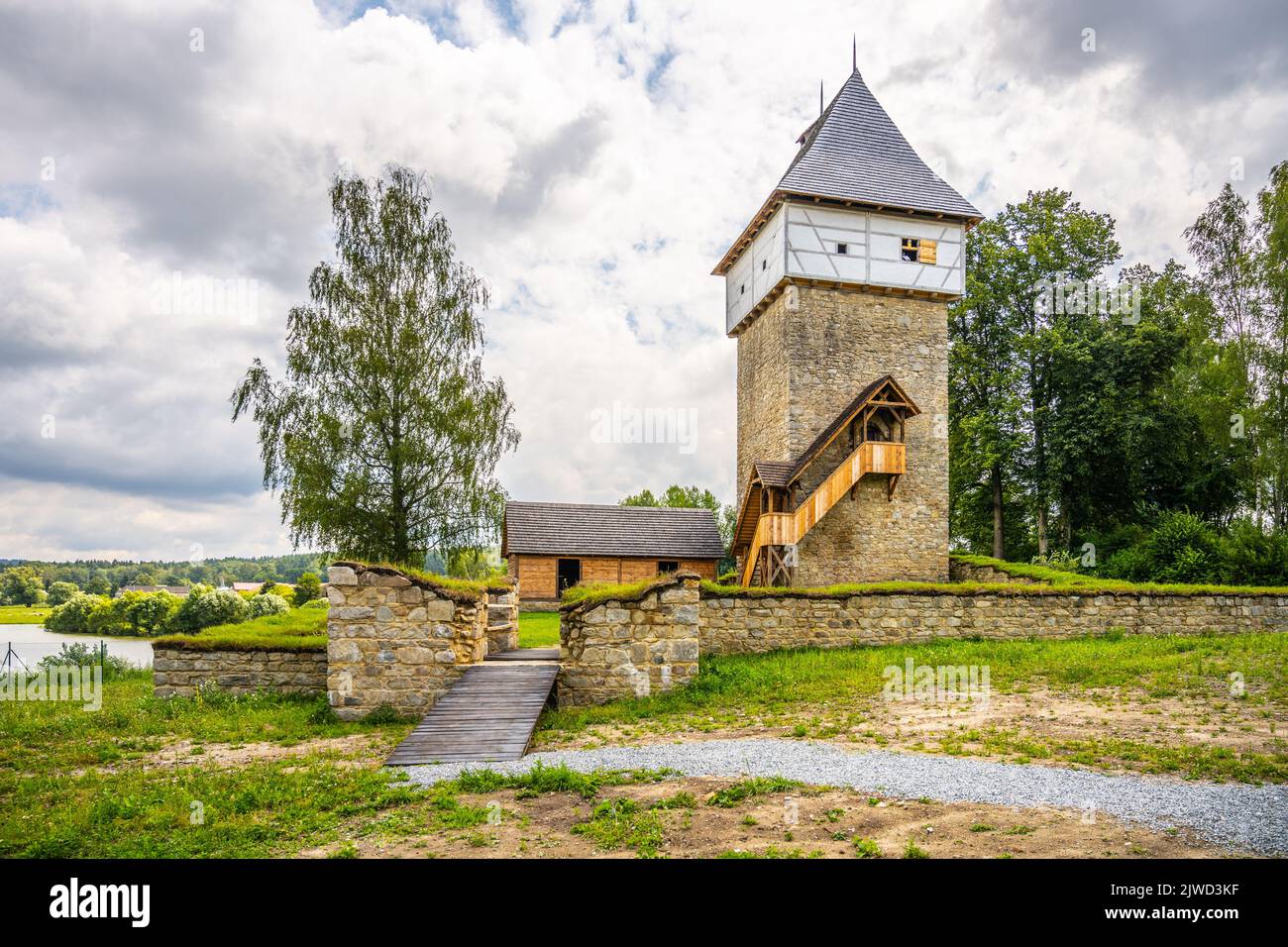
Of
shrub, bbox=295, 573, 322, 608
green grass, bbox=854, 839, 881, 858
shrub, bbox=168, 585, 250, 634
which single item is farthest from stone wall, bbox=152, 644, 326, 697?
shrub, bbox=295, 573, 322, 608

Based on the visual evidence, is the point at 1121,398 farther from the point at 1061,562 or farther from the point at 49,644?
the point at 49,644

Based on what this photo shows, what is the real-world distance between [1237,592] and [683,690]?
509 inches

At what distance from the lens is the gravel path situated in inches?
202

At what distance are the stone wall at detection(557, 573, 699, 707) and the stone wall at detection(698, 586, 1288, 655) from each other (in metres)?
2.44

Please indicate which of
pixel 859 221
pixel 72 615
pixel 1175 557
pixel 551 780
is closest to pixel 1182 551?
pixel 1175 557

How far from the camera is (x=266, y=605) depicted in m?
23.6

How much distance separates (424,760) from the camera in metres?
7.65

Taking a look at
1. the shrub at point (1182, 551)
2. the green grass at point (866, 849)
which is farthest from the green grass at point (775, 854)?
the shrub at point (1182, 551)

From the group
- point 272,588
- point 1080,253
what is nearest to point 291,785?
point 272,588

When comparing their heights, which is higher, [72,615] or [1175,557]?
[1175,557]

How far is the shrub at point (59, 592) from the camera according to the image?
24766mm

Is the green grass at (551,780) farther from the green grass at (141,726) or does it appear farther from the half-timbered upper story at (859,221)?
the half-timbered upper story at (859,221)

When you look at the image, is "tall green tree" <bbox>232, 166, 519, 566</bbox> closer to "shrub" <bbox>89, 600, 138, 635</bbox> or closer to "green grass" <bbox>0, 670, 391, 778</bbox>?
"green grass" <bbox>0, 670, 391, 778</bbox>

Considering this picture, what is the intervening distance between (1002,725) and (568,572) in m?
19.7
